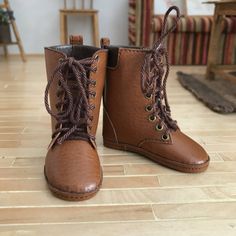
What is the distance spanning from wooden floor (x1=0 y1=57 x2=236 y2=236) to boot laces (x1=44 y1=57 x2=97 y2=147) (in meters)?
0.11

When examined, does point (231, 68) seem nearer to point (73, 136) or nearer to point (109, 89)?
point (109, 89)

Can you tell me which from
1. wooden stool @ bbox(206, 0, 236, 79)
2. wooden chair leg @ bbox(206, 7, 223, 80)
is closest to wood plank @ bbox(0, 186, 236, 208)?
wooden stool @ bbox(206, 0, 236, 79)

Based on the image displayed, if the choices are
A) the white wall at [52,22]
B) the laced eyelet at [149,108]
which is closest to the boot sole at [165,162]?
the laced eyelet at [149,108]

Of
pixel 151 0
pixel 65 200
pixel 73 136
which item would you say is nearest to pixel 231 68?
pixel 151 0

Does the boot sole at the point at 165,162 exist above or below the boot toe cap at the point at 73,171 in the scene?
below

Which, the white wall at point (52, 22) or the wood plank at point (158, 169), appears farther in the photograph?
the white wall at point (52, 22)

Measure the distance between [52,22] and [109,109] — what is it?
2176 millimetres

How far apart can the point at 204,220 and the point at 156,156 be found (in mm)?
216

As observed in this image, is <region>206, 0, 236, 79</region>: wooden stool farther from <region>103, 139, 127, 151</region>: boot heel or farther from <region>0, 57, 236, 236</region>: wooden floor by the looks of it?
<region>103, 139, 127, 151</region>: boot heel

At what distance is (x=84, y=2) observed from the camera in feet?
8.85

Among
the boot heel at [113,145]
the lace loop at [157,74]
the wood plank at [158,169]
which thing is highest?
the lace loop at [157,74]

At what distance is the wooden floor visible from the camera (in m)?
0.52

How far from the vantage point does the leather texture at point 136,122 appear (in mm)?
696

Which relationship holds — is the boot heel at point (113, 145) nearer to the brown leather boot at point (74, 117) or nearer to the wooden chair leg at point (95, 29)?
the brown leather boot at point (74, 117)
